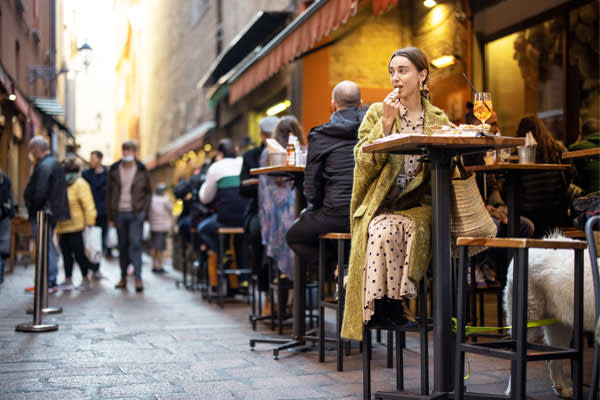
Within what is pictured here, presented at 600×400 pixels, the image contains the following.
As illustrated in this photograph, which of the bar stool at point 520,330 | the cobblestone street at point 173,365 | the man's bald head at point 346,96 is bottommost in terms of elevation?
the cobblestone street at point 173,365

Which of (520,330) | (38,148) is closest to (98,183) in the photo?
(38,148)

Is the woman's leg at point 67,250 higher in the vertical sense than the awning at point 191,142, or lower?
lower

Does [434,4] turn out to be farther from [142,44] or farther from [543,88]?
[142,44]

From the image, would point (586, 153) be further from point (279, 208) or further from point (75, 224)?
point (75, 224)

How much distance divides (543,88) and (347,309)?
5.95 meters

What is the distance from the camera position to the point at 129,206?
30.2 ft

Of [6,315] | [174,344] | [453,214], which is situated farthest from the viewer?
[6,315]

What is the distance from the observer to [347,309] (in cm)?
381

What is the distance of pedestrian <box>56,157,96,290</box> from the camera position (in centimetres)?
922

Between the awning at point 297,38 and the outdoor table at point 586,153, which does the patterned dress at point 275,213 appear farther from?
the outdoor table at point 586,153

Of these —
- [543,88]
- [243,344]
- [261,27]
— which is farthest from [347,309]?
[261,27]

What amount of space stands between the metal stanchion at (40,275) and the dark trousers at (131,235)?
307 centimetres

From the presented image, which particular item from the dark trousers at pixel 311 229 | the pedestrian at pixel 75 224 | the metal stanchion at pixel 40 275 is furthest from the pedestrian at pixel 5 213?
the dark trousers at pixel 311 229

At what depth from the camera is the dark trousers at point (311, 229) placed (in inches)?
188
